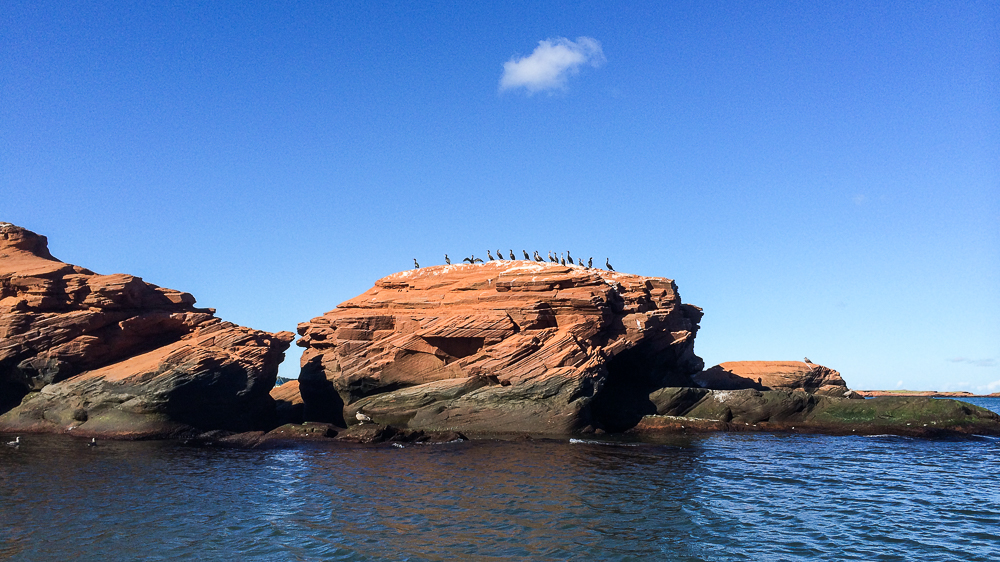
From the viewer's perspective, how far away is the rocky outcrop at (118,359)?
120ft

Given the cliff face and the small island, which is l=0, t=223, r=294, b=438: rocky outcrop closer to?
the small island

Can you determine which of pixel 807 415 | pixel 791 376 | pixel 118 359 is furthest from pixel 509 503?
pixel 791 376

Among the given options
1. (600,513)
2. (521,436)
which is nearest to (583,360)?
(521,436)

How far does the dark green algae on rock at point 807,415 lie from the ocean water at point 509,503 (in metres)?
5.96

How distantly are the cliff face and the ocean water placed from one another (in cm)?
549

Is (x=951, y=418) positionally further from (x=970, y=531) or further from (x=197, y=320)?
(x=197, y=320)

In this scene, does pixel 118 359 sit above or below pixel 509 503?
above

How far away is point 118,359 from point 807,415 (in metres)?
44.1

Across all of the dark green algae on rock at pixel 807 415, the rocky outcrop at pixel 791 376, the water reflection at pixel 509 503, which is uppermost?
the rocky outcrop at pixel 791 376

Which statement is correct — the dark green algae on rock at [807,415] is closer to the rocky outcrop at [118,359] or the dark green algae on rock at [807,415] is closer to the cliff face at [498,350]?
the cliff face at [498,350]

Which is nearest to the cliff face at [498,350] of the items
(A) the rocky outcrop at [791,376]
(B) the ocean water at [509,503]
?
(B) the ocean water at [509,503]

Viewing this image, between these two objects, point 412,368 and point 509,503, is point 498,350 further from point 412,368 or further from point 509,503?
point 509,503

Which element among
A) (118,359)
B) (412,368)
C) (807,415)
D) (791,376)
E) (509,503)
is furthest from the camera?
(791,376)

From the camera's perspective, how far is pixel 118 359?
40469 millimetres
